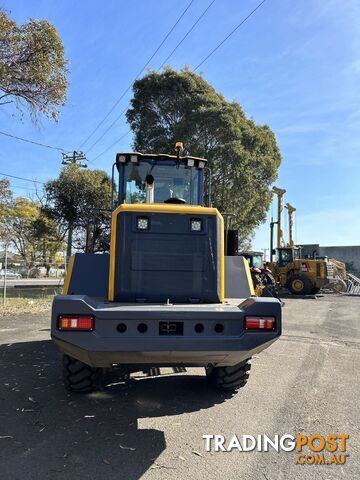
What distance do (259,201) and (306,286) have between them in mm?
5194

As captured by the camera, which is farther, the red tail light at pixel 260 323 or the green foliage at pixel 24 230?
the green foliage at pixel 24 230

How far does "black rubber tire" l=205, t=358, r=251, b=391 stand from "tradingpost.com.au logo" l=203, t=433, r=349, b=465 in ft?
3.89

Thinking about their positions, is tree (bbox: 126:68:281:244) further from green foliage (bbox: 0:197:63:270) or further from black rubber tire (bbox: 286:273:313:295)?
green foliage (bbox: 0:197:63:270)

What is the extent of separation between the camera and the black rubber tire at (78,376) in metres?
5.05

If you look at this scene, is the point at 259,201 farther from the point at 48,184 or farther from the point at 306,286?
the point at 48,184

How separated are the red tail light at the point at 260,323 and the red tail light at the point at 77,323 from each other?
1377 millimetres

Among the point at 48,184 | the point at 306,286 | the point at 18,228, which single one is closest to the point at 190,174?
the point at 306,286

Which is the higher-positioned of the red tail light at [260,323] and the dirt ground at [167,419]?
the red tail light at [260,323]

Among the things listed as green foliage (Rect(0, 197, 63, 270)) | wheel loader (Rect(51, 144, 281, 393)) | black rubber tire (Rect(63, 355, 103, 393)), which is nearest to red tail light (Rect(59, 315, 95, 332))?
wheel loader (Rect(51, 144, 281, 393))

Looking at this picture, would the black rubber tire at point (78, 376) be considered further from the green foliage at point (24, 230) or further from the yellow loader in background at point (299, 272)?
the green foliage at point (24, 230)

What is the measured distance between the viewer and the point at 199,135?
21.2 meters

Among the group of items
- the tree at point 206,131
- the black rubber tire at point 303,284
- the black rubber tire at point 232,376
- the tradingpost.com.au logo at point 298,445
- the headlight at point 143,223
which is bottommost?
the tradingpost.com.au logo at point 298,445

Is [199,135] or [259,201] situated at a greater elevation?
[199,135]

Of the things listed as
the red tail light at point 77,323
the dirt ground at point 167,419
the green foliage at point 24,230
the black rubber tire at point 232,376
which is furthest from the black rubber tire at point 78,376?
the green foliage at point 24,230
